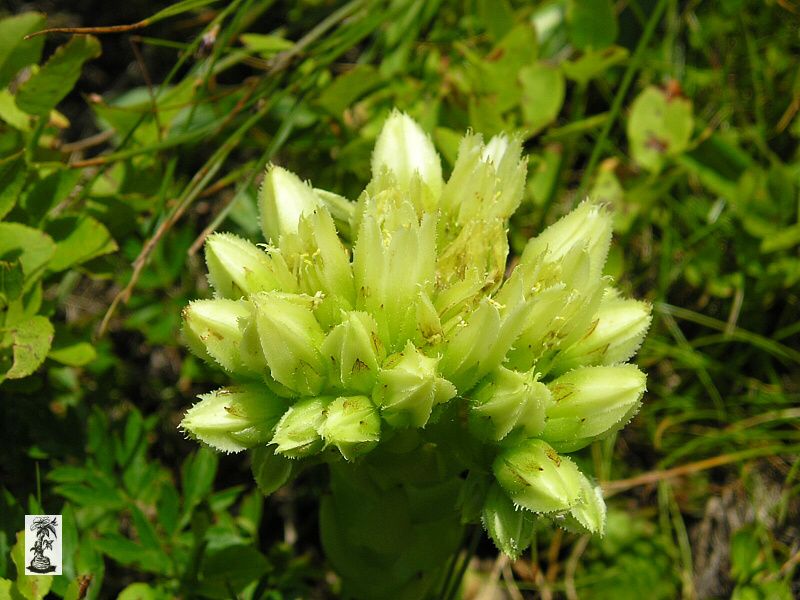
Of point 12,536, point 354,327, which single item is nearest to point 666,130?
point 354,327

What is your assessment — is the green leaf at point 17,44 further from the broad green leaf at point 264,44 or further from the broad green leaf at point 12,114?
the broad green leaf at point 264,44

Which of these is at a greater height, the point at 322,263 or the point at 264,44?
the point at 264,44

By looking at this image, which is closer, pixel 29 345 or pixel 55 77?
pixel 29 345

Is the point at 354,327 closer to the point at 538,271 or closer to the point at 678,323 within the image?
the point at 538,271

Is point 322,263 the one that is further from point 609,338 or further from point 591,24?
point 591,24

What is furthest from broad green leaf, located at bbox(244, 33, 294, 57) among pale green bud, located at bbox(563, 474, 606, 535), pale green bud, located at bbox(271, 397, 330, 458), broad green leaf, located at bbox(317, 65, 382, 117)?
pale green bud, located at bbox(563, 474, 606, 535)

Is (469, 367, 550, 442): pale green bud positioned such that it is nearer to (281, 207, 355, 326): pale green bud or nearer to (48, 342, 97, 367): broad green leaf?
(281, 207, 355, 326): pale green bud

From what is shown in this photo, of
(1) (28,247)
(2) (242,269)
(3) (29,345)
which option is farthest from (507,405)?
(1) (28,247)
